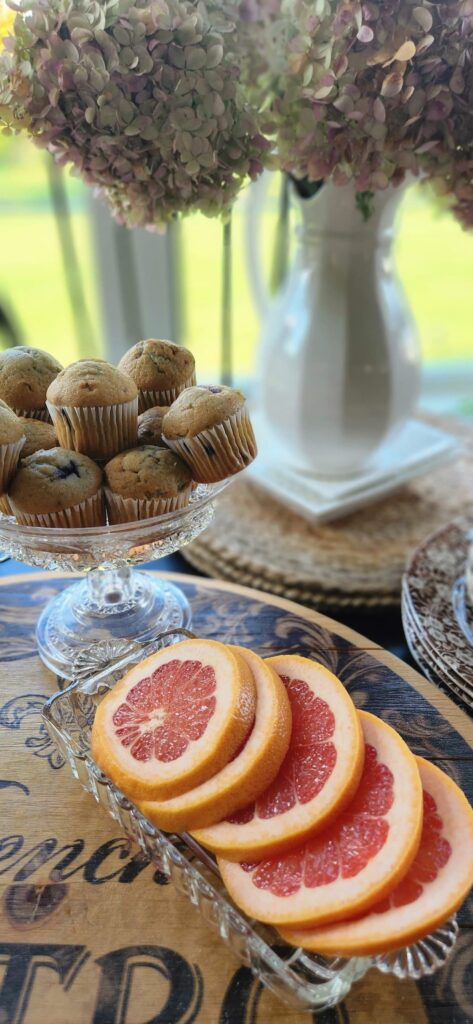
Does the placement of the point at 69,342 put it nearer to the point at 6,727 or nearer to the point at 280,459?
the point at 280,459

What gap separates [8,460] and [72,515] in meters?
0.09

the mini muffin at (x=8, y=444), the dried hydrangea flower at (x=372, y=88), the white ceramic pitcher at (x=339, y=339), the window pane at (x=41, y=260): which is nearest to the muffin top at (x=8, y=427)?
the mini muffin at (x=8, y=444)

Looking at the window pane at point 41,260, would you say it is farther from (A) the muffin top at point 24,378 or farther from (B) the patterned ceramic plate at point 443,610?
(B) the patterned ceramic plate at point 443,610

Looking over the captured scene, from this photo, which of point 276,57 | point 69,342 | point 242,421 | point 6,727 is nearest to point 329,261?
point 276,57

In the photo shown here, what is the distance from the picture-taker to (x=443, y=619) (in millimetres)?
1028

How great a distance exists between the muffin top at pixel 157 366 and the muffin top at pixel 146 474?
104 mm

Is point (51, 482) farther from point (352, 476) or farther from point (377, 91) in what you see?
point (352, 476)

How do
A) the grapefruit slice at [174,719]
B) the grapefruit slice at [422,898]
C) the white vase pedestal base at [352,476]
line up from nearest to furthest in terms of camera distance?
the grapefruit slice at [422,898]
the grapefruit slice at [174,719]
the white vase pedestal base at [352,476]

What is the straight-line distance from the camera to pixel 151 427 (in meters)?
0.88

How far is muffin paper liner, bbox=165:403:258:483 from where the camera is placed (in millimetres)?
832

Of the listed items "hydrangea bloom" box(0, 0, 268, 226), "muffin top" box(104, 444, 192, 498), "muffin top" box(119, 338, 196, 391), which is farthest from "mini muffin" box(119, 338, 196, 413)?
"hydrangea bloom" box(0, 0, 268, 226)

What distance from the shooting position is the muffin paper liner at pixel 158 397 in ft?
3.03

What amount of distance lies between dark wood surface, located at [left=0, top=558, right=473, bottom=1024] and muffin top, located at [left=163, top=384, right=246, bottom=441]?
1.16 ft

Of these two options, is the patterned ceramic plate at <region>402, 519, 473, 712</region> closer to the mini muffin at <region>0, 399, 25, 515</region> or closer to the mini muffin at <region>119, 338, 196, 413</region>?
the mini muffin at <region>119, 338, 196, 413</region>
